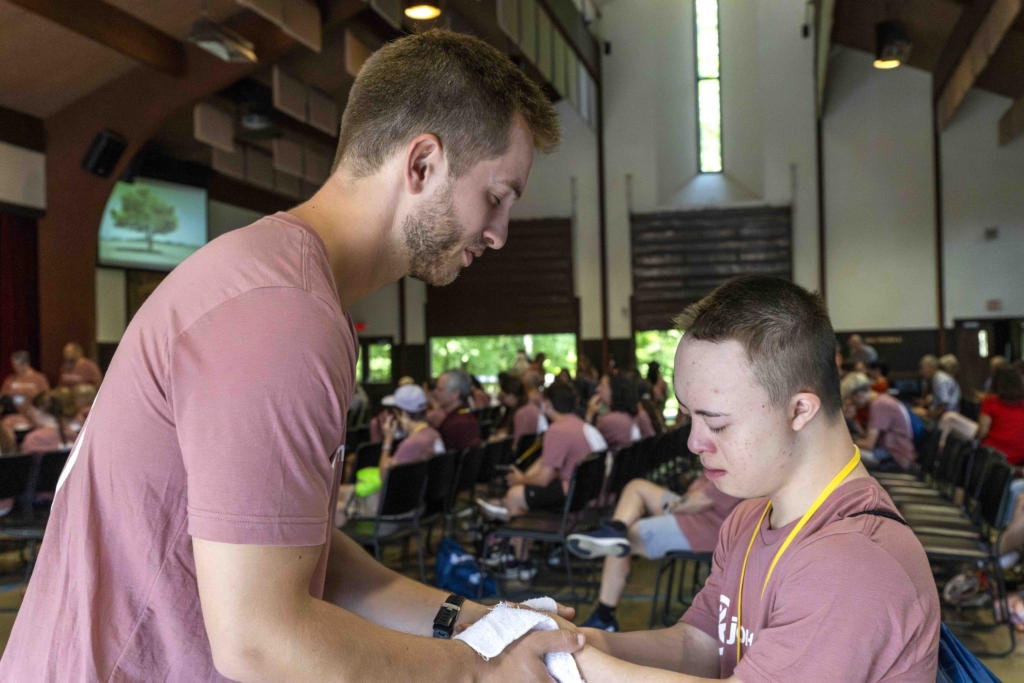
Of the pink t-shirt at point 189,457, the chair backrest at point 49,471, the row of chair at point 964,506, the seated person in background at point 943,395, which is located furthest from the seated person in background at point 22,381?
the seated person in background at point 943,395

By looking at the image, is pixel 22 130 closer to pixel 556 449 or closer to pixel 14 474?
pixel 14 474

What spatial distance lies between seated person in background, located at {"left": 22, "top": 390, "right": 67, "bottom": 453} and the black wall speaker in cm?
470

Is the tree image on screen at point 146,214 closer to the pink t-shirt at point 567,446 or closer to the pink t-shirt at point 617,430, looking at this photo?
the pink t-shirt at point 617,430

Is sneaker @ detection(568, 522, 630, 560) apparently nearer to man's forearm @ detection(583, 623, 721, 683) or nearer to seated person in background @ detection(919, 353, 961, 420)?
man's forearm @ detection(583, 623, 721, 683)

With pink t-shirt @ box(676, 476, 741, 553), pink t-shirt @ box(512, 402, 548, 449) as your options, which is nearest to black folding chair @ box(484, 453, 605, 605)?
pink t-shirt @ box(676, 476, 741, 553)

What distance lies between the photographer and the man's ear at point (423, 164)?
3.55 feet

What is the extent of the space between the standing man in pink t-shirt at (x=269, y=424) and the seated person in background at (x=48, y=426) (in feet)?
18.9

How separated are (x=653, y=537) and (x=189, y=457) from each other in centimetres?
368

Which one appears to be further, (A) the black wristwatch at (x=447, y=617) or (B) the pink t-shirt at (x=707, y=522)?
(B) the pink t-shirt at (x=707, y=522)

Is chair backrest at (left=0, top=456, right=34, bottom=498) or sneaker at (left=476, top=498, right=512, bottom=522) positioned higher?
chair backrest at (left=0, top=456, right=34, bottom=498)

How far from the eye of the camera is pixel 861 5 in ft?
39.1

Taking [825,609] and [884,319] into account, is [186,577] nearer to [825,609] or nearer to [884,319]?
[825,609]

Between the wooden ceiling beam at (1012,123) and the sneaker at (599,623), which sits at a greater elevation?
the wooden ceiling beam at (1012,123)

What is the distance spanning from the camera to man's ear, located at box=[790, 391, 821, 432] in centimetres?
137
